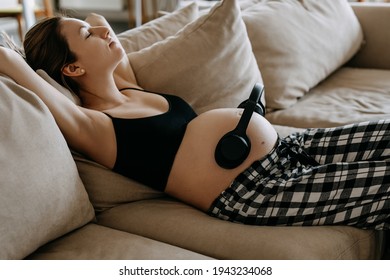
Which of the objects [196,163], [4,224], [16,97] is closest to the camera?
[4,224]

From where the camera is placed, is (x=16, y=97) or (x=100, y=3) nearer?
(x=16, y=97)

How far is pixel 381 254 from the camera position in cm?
123

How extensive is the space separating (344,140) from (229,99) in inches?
18.0

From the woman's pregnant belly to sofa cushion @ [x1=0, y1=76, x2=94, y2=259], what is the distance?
0.26 meters

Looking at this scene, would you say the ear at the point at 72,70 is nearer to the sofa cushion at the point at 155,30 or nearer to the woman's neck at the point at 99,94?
the woman's neck at the point at 99,94

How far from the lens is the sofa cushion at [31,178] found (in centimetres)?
89

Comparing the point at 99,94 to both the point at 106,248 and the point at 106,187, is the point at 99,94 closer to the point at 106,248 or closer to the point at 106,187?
the point at 106,187

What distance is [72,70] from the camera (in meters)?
1.26

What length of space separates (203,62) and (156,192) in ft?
1.64

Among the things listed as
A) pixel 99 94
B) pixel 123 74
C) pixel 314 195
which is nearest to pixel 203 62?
pixel 123 74

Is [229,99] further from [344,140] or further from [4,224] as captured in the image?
[4,224]

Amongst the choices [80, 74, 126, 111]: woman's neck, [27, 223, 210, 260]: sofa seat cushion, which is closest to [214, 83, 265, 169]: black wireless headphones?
[27, 223, 210, 260]: sofa seat cushion

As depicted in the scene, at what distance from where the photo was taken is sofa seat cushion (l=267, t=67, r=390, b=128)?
5.69 feet
